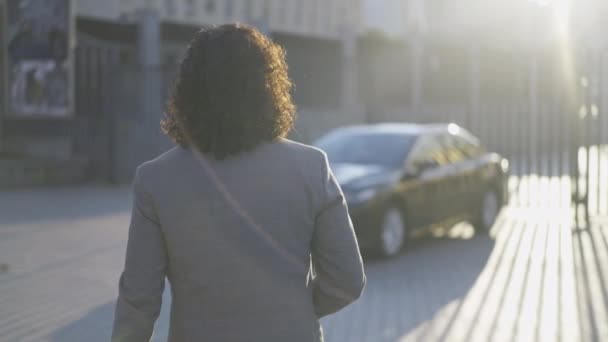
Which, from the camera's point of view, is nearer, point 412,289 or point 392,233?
point 412,289

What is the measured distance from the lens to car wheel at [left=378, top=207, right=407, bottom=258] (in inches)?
391

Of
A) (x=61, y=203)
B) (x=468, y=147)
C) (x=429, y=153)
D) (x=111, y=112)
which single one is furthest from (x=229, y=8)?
(x=429, y=153)

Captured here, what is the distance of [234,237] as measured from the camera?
253 cm

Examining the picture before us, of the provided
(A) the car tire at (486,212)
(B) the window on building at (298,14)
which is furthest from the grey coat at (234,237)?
(B) the window on building at (298,14)

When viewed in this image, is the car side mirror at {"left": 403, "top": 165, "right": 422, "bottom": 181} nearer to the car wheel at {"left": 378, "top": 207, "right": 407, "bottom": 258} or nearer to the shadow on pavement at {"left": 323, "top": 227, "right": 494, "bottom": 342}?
the car wheel at {"left": 378, "top": 207, "right": 407, "bottom": 258}

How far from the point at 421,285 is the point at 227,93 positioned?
6.34m

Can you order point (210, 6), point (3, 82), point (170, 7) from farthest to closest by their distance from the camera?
point (210, 6)
point (170, 7)
point (3, 82)

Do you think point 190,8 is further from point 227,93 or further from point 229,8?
point 227,93

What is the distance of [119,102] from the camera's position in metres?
19.0

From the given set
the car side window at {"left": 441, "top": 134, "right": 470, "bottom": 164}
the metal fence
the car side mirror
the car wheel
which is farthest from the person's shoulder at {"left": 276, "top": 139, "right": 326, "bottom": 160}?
the metal fence

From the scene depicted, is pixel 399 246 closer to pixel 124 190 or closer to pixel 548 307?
pixel 548 307

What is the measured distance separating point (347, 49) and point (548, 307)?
28306mm

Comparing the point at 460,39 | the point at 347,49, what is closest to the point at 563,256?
the point at 347,49

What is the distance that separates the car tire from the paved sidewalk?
0.19 metres
